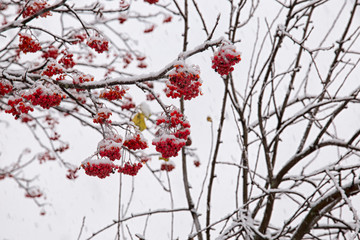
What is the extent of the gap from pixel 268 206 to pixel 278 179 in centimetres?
27

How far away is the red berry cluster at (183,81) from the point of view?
182 cm

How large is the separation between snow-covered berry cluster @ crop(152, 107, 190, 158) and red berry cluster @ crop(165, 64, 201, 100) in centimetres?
18

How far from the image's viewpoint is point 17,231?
15359mm

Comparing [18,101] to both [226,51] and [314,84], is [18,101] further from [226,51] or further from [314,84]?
[314,84]

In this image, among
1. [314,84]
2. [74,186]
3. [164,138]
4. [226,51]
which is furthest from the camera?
[314,84]

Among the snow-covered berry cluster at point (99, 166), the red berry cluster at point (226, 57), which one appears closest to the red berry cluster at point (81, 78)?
the snow-covered berry cluster at point (99, 166)

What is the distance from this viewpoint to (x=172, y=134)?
81.7 inches

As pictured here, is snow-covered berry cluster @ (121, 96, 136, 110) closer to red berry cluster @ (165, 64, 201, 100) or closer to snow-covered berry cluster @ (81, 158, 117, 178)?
snow-covered berry cluster @ (81, 158, 117, 178)

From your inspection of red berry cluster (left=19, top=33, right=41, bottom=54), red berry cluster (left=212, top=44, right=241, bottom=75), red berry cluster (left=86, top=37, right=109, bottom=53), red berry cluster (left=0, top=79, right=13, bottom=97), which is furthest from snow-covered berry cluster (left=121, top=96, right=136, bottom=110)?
red berry cluster (left=212, top=44, right=241, bottom=75)

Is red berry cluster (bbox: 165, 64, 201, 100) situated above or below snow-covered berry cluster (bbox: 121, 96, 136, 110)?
below

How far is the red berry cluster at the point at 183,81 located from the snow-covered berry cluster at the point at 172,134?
176mm

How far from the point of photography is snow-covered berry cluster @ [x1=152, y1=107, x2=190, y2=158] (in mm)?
2004

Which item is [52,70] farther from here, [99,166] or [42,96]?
[99,166]

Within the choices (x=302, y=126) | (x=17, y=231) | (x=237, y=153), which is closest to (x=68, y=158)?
(x=17, y=231)
